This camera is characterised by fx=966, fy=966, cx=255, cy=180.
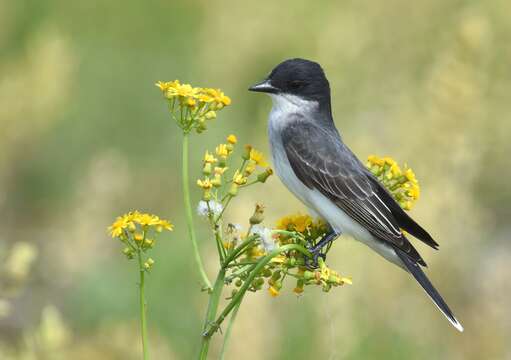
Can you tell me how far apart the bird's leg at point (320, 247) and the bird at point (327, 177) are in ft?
0.06

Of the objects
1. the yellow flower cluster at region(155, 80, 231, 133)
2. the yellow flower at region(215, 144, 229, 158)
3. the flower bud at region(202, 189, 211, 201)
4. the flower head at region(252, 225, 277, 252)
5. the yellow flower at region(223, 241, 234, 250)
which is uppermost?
the yellow flower cluster at region(155, 80, 231, 133)

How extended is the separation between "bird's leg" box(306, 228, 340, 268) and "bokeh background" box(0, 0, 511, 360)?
1.57ft

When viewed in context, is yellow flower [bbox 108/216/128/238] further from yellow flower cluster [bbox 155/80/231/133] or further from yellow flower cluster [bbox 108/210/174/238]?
yellow flower cluster [bbox 155/80/231/133]

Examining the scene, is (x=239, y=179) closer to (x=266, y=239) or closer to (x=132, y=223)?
(x=266, y=239)

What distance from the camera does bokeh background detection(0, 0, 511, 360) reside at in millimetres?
6211

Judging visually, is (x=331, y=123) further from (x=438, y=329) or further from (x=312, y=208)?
(x=438, y=329)

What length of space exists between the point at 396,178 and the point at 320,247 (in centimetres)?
52

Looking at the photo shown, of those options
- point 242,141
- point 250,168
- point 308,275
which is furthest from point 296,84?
point 242,141

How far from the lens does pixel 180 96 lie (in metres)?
4.44

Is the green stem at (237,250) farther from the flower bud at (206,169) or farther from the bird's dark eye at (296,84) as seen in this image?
the bird's dark eye at (296,84)

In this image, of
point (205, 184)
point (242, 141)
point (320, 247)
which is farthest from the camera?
point (242, 141)

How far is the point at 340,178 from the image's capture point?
5.90 m

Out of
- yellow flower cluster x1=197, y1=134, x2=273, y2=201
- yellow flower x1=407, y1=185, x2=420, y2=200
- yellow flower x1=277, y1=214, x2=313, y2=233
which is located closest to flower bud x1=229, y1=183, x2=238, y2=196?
yellow flower cluster x1=197, y1=134, x2=273, y2=201

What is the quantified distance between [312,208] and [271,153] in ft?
2.04
